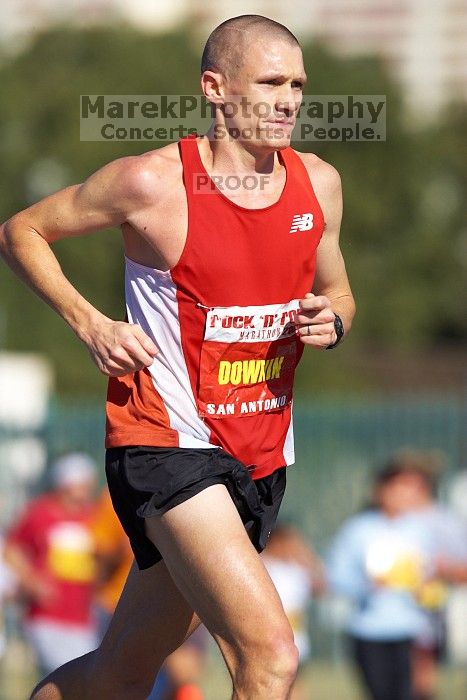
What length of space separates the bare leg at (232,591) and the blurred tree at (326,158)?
26.8m

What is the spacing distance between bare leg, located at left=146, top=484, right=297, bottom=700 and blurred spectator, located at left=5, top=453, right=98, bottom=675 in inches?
227

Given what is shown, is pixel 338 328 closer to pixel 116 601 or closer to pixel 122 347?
pixel 122 347

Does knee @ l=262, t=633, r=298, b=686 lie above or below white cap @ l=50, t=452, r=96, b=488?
above

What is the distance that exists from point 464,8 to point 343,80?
2990cm

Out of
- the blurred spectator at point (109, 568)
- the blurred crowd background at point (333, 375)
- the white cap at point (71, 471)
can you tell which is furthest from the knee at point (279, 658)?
the white cap at point (71, 471)

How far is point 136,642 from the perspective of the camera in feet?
18.2

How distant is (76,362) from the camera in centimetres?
3372

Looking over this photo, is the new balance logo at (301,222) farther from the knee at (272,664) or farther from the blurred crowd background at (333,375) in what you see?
the blurred crowd background at (333,375)

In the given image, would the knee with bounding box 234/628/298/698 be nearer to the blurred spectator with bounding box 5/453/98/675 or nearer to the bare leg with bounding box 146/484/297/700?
the bare leg with bounding box 146/484/297/700

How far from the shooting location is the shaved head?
5332mm

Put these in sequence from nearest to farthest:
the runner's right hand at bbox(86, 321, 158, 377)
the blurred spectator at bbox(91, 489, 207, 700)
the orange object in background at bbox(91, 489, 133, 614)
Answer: the runner's right hand at bbox(86, 321, 158, 377)
the blurred spectator at bbox(91, 489, 207, 700)
the orange object in background at bbox(91, 489, 133, 614)

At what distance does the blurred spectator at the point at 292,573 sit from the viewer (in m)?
10.6

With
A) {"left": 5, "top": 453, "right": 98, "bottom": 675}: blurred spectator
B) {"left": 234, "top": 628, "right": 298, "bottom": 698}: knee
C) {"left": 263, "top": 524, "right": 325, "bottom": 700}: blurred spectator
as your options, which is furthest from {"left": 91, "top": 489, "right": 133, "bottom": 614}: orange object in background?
{"left": 234, "top": 628, "right": 298, "bottom": 698}: knee

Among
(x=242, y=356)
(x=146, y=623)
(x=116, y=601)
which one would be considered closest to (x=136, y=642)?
(x=146, y=623)
